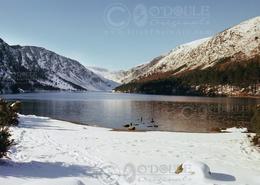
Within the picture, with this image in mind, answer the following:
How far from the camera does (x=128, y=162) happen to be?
19.2 meters

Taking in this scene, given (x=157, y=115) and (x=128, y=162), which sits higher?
(x=157, y=115)

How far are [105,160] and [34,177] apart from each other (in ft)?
18.4

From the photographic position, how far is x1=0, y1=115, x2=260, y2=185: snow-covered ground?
1490 centimetres

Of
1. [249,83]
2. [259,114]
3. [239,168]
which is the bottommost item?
[239,168]

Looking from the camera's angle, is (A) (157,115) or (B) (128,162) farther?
(A) (157,115)

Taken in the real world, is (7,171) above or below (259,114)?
below

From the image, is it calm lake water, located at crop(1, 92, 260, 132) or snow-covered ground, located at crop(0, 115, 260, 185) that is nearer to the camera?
snow-covered ground, located at crop(0, 115, 260, 185)

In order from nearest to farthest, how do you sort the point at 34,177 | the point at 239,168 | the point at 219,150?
the point at 34,177 < the point at 239,168 < the point at 219,150

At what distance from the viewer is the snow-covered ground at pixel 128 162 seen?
14.9 metres

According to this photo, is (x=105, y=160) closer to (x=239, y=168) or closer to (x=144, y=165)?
(x=144, y=165)

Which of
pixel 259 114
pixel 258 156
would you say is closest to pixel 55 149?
pixel 258 156

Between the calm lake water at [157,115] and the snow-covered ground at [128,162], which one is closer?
the snow-covered ground at [128,162]

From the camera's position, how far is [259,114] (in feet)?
89.6

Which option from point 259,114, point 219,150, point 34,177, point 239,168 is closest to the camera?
point 34,177
